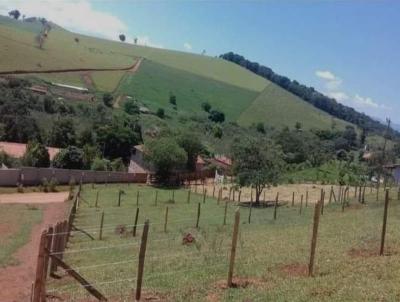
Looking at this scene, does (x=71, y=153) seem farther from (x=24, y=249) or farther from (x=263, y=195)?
(x=24, y=249)

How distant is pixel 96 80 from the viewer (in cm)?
15200

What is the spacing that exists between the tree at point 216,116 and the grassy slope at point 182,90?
13.5 feet

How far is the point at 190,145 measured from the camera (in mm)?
93000

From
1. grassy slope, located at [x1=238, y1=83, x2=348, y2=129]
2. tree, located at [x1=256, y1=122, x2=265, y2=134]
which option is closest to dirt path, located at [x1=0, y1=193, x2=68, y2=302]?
tree, located at [x1=256, y1=122, x2=265, y2=134]

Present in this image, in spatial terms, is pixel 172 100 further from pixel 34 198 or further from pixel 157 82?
pixel 34 198

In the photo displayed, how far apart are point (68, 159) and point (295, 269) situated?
6545 centimetres

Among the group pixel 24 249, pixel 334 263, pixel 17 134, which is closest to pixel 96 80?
pixel 17 134

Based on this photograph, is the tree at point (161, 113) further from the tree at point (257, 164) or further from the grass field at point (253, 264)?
the grass field at point (253, 264)

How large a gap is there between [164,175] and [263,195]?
64.8ft

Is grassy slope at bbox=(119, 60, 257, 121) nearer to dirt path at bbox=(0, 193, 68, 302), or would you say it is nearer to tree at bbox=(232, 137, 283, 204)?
tree at bbox=(232, 137, 283, 204)

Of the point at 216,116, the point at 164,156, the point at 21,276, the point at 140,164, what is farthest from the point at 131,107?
the point at 21,276

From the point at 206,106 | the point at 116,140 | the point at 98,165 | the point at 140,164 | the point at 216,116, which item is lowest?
the point at 98,165

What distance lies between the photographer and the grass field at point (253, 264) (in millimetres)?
14086

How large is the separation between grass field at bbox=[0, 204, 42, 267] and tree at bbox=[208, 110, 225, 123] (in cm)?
10553
